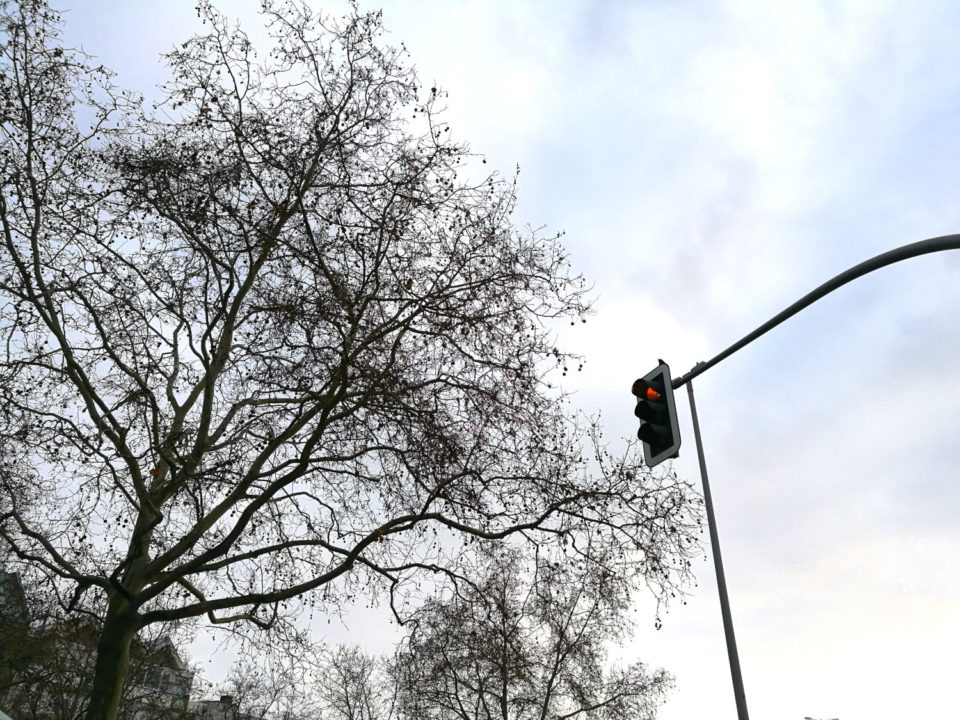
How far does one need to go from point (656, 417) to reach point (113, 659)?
7358mm

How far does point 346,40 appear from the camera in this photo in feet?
36.1

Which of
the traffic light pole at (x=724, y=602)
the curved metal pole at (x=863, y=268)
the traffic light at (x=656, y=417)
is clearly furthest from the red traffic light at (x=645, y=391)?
the traffic light pole at (x=724, y=602)

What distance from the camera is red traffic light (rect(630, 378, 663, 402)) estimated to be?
7.84 metres

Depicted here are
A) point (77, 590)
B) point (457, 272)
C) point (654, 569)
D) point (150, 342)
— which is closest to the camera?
point (77, 590)

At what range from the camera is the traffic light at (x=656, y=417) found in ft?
24.8

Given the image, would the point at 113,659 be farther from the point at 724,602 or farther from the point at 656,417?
the point at 724,602

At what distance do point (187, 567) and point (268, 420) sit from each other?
8.54ft

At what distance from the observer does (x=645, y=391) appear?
7.85 meters

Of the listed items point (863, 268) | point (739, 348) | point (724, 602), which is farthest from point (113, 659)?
point (863, 268)

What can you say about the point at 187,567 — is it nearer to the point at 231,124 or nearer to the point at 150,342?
the point at 150,342

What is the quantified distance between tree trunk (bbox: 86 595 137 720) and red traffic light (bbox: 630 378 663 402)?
22.5ft

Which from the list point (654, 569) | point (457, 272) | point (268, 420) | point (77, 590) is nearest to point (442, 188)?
point (457, 272)

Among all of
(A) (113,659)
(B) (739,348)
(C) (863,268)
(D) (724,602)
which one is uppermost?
(B) (739,348)

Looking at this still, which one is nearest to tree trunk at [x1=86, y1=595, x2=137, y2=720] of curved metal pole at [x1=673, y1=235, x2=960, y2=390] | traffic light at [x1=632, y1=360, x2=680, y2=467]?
traffic light at [x1=632, y1=360, x2=680, y2=467]
